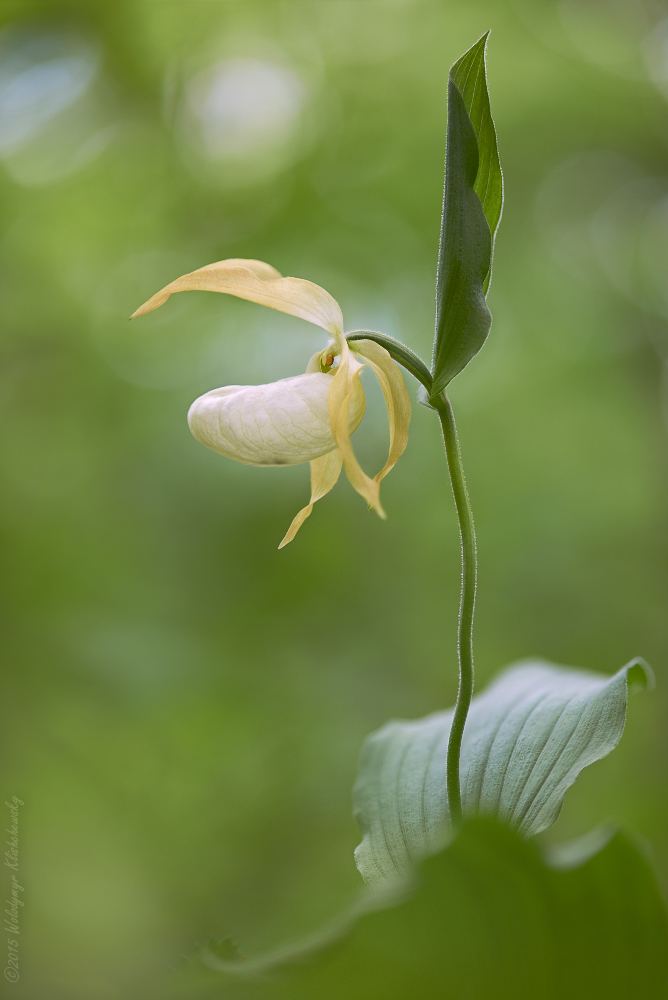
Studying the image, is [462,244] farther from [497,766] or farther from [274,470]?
[274,470]

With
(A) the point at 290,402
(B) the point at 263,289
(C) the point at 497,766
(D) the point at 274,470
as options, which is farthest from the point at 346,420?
(D) the point at 274,470

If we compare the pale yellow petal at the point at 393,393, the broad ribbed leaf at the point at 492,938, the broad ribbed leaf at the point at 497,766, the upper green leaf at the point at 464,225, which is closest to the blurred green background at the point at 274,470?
the broad ribbed leaf at the point at 497,766

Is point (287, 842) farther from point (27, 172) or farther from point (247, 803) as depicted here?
point (27, 172)

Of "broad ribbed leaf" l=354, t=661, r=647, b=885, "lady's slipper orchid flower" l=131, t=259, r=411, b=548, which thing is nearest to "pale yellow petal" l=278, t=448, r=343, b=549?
"lady's slipper orchid flower" l=131, t=259, r=411, b=548

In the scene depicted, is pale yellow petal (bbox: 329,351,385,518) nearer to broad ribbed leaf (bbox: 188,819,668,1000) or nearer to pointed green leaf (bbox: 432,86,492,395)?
pointed green leaf (bbox: 432,86,492,395)

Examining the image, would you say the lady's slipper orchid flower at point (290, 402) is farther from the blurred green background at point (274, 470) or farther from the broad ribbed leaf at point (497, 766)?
the blurred green background at point (274, 470)

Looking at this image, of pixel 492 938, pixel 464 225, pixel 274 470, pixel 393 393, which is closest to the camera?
pixel 492 938
